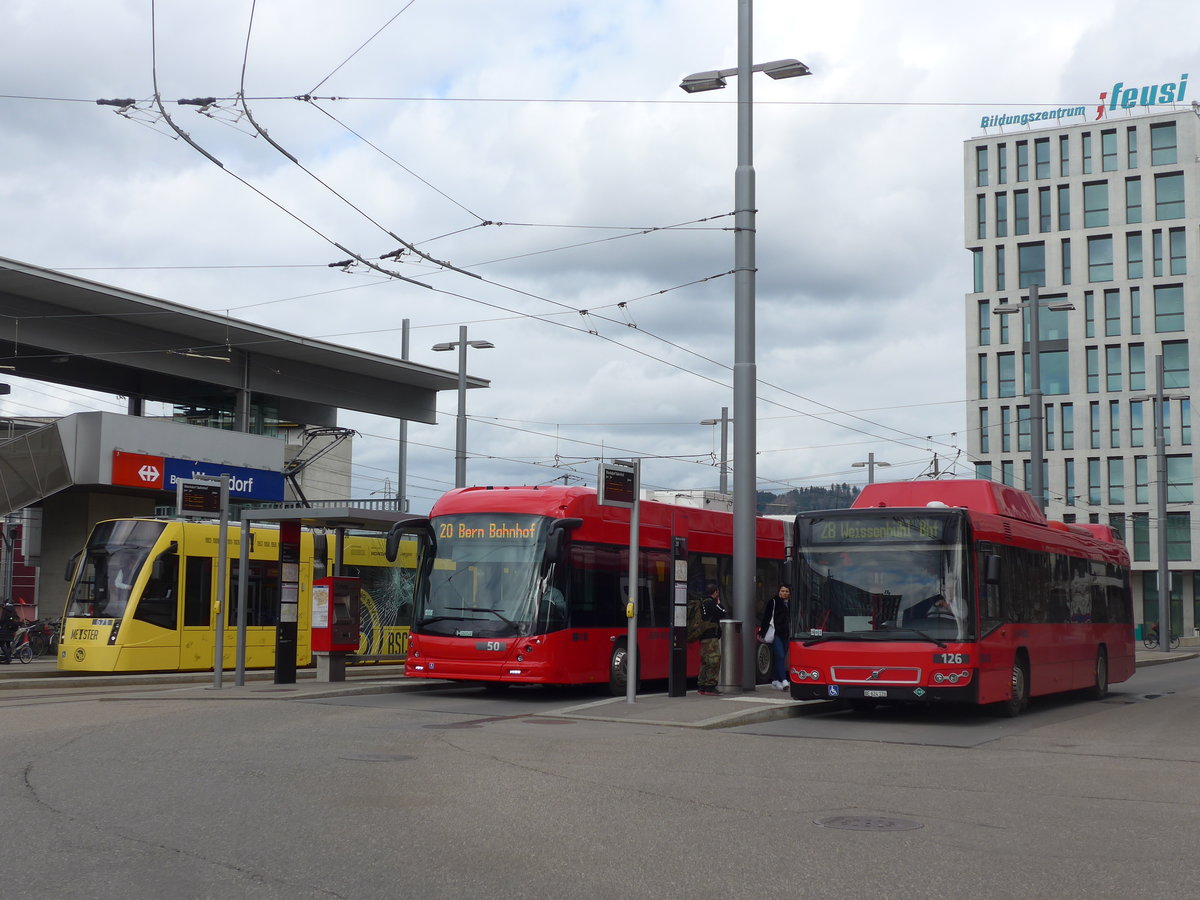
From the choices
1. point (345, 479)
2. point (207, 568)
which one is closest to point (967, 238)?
point (345, 479)

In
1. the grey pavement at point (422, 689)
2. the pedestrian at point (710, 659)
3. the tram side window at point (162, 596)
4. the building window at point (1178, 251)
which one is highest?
the building window at point (1178, 251)

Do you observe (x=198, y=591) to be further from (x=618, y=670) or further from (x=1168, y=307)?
(x=1168, y=307)

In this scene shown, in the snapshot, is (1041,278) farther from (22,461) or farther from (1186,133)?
(22,461)

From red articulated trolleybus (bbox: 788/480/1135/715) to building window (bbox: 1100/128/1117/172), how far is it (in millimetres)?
59678

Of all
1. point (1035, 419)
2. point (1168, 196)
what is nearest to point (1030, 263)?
point (1168, 196)

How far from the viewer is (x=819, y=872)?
713 centimetres

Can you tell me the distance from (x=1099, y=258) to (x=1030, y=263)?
11.6ft

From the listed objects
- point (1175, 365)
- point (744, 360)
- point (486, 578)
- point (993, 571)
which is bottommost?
point (486, 578)

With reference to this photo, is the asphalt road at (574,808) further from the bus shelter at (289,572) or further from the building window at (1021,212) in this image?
the building window at (1021,212)

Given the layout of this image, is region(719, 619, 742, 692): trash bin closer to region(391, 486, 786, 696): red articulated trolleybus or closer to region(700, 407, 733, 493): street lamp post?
region(391, 486, 786, 696): red articulated trolleybus

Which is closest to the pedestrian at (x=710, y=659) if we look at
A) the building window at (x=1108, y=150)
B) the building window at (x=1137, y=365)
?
the building window at (x=1137, y=365)

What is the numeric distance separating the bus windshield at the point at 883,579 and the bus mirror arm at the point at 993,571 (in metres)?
0.33

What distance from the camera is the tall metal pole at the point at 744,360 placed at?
19.8 m

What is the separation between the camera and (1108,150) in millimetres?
72938
